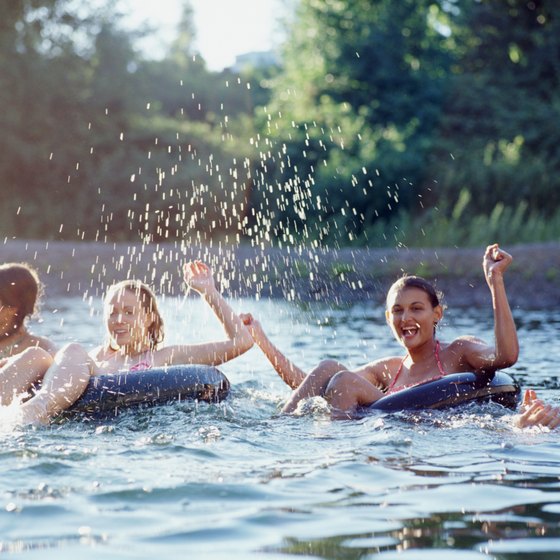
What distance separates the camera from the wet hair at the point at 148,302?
7196mm

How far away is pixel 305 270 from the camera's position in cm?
1794

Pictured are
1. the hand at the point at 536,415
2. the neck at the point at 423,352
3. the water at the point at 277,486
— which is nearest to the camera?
the water at the point at 277,486

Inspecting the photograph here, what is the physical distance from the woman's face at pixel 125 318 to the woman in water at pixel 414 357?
1122 millimetres

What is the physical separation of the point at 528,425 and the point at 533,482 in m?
1.16

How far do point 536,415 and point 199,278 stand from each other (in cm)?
245

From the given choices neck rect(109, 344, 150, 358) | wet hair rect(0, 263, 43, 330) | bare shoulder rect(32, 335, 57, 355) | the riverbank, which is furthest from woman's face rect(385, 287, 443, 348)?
the riverbank

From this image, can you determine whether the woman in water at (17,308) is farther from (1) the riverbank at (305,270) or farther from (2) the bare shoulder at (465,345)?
(1) the riverbank at (305,270)

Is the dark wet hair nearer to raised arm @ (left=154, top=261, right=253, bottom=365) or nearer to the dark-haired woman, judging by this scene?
the dark-haired woman

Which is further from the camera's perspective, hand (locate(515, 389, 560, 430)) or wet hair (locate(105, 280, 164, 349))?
wet hair (locate(105, 280, 164, 349))

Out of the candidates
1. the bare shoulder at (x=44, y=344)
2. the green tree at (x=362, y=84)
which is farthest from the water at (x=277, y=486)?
the green tree at (x=362, y=84)

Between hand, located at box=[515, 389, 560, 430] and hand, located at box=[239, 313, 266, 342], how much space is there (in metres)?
2.00

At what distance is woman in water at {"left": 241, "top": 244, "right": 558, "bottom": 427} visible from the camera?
21.5 ft

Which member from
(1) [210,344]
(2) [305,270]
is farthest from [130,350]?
(2) [305,270]

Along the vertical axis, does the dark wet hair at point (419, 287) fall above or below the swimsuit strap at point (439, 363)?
above
